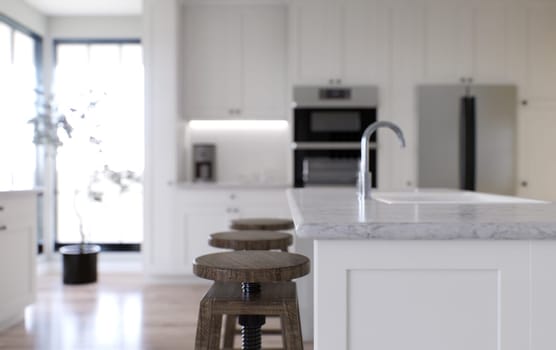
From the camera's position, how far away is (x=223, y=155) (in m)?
5.40

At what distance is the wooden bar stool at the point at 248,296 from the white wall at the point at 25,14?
4.18 meters

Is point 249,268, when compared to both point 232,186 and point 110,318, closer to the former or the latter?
point 110,318

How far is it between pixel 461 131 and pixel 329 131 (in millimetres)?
1130

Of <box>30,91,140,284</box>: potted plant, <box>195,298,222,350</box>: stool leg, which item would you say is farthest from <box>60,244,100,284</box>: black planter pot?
<box>195,298,222,350</box>: stool leg

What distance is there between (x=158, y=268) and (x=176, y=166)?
90cm

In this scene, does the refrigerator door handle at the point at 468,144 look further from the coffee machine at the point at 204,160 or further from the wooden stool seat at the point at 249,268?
the wooden stool seat at the point at 249,268

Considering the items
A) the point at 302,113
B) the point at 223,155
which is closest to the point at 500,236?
the point at 302,113

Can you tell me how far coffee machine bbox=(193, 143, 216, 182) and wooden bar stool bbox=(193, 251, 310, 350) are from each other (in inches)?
136

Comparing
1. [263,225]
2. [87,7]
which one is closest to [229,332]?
[263,225]

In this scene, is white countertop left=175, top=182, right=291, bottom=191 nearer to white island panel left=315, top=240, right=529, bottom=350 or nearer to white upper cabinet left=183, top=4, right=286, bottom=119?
white upper cabinet left=183, top=4, right=286, bottom=119

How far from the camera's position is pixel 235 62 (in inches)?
199

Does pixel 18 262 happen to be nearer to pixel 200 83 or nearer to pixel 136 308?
pixel 136 308

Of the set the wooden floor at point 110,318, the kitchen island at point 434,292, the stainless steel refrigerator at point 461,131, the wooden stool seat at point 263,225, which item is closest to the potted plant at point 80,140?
the wooden floor at point 110,318

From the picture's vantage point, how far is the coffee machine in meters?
5.21
